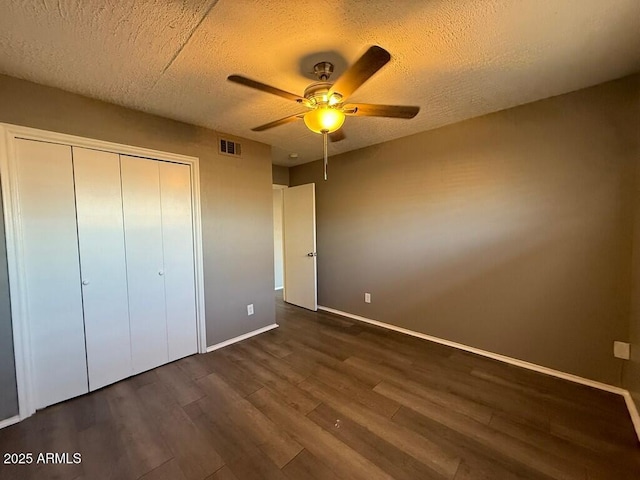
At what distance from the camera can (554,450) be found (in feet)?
4.89

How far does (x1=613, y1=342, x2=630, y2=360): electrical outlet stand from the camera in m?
1.90

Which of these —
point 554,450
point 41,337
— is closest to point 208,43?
point 41,337

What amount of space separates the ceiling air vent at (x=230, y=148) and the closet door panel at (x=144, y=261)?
686 mm

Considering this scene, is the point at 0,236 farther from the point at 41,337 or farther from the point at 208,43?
the point at 208,43

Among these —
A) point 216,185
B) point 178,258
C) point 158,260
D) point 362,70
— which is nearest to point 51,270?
point 158,260

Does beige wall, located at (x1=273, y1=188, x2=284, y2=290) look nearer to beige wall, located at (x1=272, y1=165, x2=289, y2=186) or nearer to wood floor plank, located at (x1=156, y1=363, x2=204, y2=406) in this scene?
beige wall, located at (x1=272, y1=165, x2=289, y2=186)

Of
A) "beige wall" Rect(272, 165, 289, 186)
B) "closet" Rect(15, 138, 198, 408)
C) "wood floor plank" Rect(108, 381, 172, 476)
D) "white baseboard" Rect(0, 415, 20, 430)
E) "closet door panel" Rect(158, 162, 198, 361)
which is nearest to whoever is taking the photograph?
"wood floor plank" Rect(108, 381, 172, 476)

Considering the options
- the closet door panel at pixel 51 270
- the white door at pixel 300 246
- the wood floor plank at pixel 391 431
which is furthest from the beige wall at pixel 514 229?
the closet door panel at pixel 51 270

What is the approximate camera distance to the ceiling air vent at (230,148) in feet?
9.20

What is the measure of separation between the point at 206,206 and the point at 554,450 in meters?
3.21

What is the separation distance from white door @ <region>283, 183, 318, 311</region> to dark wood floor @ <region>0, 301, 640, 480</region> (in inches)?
63.1

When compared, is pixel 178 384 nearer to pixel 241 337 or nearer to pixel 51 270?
pixel 241 337

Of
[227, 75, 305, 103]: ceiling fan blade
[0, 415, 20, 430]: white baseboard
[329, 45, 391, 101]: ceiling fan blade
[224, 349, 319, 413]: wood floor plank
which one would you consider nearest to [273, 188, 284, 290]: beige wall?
[224, 349, 319, 413]: wood floor plank

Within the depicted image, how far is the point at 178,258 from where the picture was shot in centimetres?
255
